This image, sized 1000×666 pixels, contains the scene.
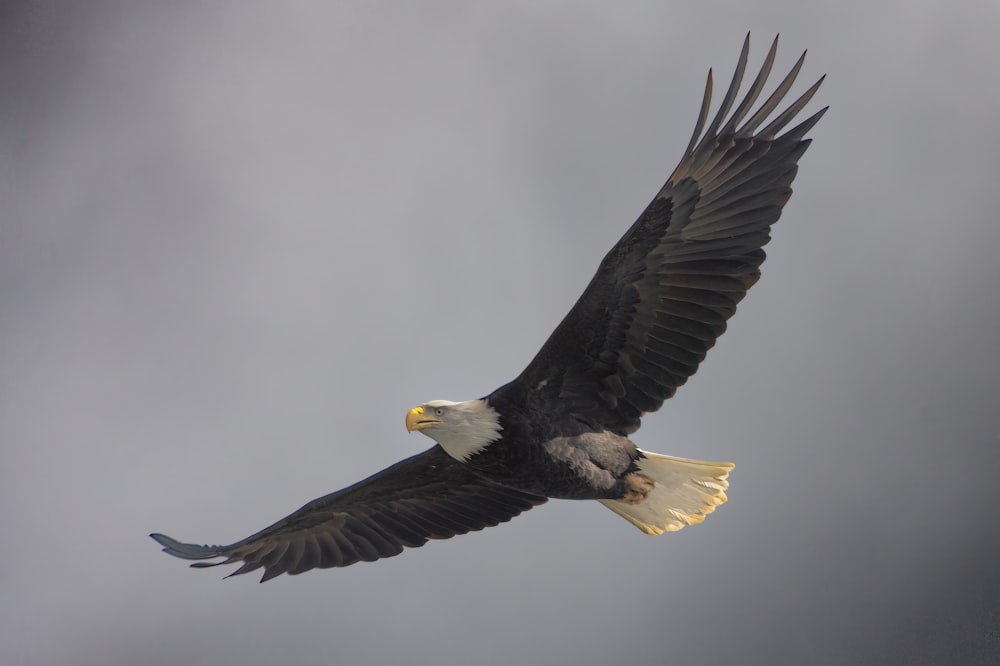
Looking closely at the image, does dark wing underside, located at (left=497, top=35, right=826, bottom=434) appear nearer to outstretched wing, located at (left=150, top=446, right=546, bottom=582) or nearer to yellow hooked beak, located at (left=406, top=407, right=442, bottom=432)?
yellow hooked beak, located at (left=406, top=407, right=442, bottom=432)

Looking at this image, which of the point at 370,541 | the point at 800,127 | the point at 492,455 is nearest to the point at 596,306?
the point at 492,455

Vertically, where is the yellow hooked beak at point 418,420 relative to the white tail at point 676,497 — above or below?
above

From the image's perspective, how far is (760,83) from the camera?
301 inches

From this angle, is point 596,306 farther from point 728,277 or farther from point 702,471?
point 702,471

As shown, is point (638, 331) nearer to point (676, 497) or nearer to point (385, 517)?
point (676, 497)

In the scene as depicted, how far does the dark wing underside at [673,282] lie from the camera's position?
26.1 ft

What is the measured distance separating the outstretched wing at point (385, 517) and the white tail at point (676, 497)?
0.68m

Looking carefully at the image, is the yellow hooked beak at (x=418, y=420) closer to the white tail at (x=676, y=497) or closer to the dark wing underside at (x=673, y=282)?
the dark wing underside at (x=673, y=282)

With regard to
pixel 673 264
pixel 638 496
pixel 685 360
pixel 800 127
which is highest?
pixel 800 127

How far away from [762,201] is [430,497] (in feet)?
10.7

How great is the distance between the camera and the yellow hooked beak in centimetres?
808

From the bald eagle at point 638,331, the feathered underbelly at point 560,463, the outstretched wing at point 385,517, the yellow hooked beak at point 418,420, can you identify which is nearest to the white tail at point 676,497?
the bald eagle at point 638,331

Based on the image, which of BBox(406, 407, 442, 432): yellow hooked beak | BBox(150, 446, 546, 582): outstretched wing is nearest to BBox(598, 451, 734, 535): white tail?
BBox(150, 446, 546, 582): outstretched wing

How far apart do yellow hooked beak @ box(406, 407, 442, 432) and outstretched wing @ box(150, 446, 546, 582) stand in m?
0.86
